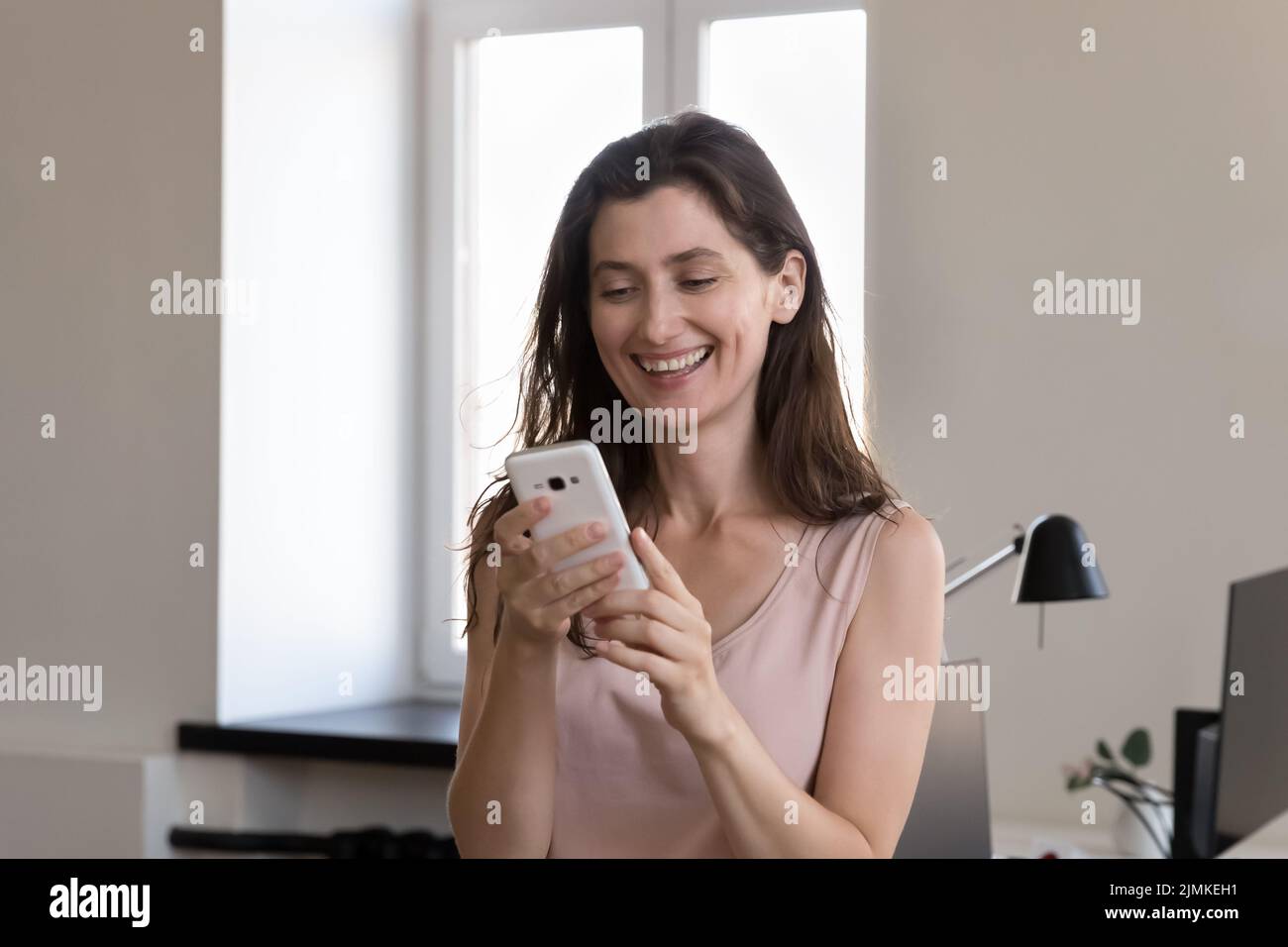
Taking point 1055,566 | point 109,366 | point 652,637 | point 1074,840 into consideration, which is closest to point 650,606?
point 652,637

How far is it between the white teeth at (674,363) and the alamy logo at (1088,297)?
1.07 m

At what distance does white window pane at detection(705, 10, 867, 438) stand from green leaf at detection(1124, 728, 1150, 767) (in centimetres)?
64

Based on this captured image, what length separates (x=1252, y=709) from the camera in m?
1.31

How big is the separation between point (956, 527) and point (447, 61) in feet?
3.56

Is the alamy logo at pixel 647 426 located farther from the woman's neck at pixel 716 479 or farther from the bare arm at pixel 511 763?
the bare arm at pixel 511 763

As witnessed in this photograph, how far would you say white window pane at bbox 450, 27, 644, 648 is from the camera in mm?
2113

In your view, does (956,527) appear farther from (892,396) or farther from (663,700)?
(663,700)

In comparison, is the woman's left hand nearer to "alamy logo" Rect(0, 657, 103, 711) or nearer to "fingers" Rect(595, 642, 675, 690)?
"fingers" Rect(595, 642, 675, 690)

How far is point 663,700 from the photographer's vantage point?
2.23 ft

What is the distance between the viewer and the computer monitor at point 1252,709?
4.14ft

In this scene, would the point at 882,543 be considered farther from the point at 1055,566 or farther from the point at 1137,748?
the point at 1137,748

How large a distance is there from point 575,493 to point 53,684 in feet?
5.15
